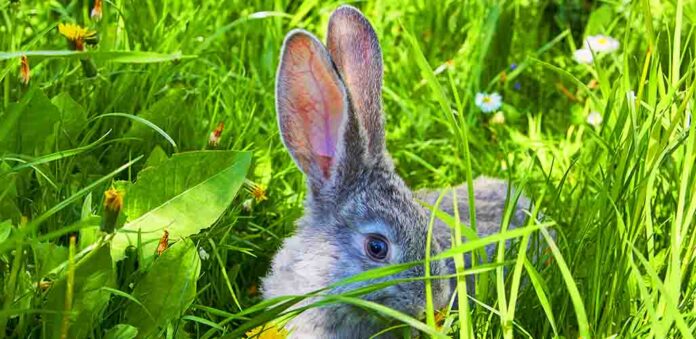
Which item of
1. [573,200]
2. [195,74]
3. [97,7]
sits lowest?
[573,200]

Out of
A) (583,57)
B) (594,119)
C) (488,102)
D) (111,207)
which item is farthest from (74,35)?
(583,57)

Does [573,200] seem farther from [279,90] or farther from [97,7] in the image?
[97,7]

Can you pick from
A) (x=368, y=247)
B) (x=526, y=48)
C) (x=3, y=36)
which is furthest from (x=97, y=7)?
(x=526, y=48)

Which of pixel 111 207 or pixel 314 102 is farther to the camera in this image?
pixel 314 102

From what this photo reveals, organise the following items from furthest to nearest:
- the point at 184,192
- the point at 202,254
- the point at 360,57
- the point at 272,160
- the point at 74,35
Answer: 1. the point at 272,160
2. the point at 360,57
3. the point at 74,35
4. the point at 202,254
5. the point at 184,192

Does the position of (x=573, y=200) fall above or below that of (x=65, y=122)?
below

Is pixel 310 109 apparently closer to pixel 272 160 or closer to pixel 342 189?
pixel 342 189

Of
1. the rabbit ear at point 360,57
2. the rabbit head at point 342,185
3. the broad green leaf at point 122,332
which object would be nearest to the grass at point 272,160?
the broad green leaf at point 122,332
